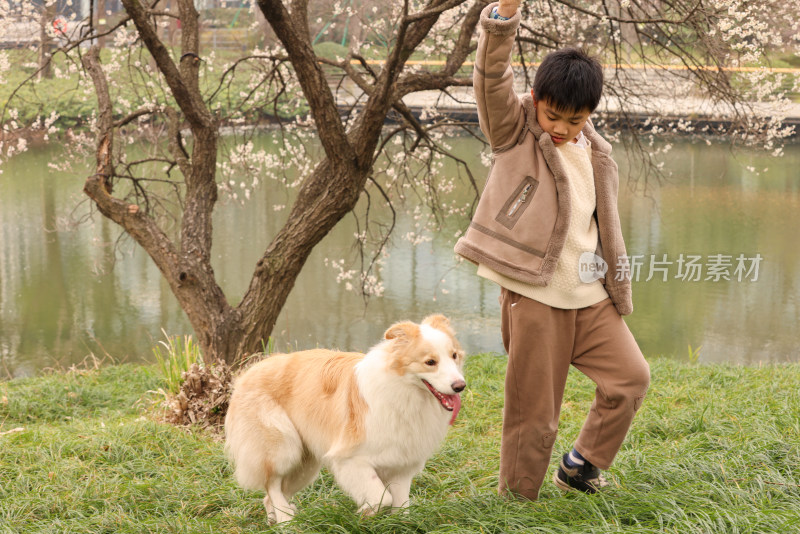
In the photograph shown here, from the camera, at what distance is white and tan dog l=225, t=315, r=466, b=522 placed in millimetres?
2822

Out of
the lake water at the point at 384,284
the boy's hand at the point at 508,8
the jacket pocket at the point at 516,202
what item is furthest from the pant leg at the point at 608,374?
the lake water at the point at 384,284

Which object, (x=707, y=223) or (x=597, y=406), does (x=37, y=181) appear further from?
(x=597, y=406)

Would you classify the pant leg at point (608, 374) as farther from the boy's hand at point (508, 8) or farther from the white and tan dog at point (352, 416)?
the boy's hand at point (508, 8)

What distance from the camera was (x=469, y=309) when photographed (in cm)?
1171

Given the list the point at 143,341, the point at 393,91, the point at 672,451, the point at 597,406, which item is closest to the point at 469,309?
Result: the point at 143,341

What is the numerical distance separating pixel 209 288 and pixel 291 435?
8.76 feet

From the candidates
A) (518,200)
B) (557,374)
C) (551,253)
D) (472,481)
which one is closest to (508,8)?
(518,200)

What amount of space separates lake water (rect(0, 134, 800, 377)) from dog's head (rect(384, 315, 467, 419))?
568cm

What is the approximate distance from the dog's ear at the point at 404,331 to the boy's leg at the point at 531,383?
36 centimetres

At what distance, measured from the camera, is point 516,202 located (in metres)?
2.66

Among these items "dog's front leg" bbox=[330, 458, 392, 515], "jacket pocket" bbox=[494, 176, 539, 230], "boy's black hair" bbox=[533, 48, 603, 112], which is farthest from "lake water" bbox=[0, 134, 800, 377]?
"boy's black hair" bbox=[533, 48, 603, 112]

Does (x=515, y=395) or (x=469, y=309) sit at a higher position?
(x=515, y=395)

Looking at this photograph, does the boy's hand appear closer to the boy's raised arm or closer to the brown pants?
the boy's raised arm

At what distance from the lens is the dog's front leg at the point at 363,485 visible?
2.84m
